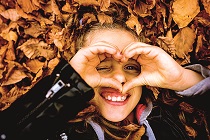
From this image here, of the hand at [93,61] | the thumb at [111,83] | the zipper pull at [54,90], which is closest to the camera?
the zipper pull at [54,90]

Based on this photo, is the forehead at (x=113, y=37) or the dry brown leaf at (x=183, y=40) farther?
the dry brown leaf at (x=183, y=40)

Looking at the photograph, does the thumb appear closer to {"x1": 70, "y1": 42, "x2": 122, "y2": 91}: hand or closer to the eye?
{"x1": 70, "y1": 42, "x2": 122, "y2": 91}: hand

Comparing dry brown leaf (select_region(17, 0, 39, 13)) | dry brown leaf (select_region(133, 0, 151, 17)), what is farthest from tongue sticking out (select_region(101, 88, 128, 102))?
dry brown leaf (select_region(17, 0, 39, 13))

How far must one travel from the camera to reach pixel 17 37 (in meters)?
2.05

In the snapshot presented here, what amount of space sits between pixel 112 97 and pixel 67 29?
0.44m

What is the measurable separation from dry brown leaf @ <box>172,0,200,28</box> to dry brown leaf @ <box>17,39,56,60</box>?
28.4 inches

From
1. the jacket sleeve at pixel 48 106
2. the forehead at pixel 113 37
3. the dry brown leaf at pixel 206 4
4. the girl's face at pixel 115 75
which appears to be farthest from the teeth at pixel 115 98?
the dry brown leaf at pixel 206 4

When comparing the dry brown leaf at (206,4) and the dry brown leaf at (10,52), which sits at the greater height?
the dry brown leaf at (10,52)

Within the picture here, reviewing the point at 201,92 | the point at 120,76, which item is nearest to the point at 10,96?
the point at 120,76

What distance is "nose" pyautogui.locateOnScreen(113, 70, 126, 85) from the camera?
199 cm

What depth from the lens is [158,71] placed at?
78.4 inches

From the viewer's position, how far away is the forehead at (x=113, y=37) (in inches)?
79.4

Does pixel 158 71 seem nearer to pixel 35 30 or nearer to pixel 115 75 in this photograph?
pixel 115 75

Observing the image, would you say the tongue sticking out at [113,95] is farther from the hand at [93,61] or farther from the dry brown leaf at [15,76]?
the dry brown leaf at [15,76]
